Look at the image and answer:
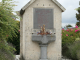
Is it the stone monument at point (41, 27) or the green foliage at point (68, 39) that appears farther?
the green foliage at point (68, 39)

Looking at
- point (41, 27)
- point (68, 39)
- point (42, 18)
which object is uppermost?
point (42, 18)

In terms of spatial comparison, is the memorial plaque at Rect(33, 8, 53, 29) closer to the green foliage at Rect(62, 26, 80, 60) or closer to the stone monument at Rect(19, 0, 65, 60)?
the stone monument at Rect(19, 0, 65, 60)

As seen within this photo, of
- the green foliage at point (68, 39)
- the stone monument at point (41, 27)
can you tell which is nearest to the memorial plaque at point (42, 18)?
the stone monument at point (41, 27)

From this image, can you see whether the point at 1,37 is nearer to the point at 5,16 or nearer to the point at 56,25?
the point at 5,16

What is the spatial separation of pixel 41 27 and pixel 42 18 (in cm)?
57

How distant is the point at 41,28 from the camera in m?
9.14

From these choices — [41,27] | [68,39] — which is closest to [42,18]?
[41,27]

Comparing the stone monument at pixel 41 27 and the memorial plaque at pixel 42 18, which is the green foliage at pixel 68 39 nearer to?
the stone monument at pixel 41 27

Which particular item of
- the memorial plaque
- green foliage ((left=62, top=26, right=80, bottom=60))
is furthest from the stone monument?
green foliage ((left=62, top=26, right=80, bottom=60))

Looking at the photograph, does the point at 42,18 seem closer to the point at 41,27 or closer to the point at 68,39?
the point at 41,27

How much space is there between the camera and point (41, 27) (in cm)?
911

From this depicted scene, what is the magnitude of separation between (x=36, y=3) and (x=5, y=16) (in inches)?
169

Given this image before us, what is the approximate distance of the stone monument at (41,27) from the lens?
914 cm

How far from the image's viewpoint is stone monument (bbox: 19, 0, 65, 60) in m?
9.14
